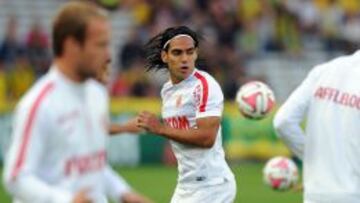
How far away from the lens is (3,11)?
26594 mm

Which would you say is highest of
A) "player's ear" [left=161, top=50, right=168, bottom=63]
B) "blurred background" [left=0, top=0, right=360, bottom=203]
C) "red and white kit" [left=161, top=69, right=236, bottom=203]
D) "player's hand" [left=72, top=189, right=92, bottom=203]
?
"player's ear" [left=161, top=50, right=168, bottom=63]

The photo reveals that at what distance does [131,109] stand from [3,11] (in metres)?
4.95

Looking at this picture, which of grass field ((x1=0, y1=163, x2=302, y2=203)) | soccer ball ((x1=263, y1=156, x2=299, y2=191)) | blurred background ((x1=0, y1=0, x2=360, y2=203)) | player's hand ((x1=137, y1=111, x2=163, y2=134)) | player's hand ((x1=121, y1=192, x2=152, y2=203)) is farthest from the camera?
blurred background ((x1=0, y1=0, x2=360, y2=203))

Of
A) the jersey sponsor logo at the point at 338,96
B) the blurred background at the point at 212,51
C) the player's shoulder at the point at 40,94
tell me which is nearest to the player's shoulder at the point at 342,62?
the jersey sponsor logo at the point at 338,96

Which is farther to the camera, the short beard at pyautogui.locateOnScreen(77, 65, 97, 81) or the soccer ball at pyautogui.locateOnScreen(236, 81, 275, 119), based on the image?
the soccer ball at pyautogui.locateOnScreen(236, 81, 275, 119)

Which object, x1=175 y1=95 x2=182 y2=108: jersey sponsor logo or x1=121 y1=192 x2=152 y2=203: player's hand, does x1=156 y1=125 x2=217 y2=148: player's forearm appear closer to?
x1=175 y1=95 x2=182 y2=108: jersey sponsor logo

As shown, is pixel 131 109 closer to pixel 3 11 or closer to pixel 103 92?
pixel 3 11

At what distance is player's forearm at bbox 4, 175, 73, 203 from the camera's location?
19.6 feet

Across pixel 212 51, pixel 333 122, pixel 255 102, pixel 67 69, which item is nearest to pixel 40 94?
pixel 67 69

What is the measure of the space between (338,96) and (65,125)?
2043 mm

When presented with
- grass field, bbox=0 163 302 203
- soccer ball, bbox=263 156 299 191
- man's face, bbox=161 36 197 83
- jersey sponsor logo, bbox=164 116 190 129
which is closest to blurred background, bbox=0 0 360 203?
grass field, bbox=0 163 302 203

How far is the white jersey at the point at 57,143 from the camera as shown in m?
6.02

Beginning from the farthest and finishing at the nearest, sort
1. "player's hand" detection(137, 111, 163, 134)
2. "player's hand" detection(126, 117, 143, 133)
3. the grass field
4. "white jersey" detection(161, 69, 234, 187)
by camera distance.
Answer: the grass field
"white jersey" detection(161, 69, 234, 187)
"player's hand" detection(126, 117, 143, 133)
"player's hand" detection(137, 111, 163, 134)

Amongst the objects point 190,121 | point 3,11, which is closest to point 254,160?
point 3,11
